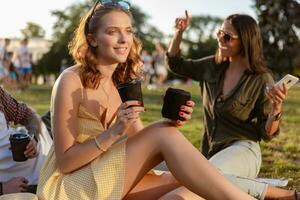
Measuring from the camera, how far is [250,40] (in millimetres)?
4051

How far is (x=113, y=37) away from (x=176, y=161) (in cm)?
82

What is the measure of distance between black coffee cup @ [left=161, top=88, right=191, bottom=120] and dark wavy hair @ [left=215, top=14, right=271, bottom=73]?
1522 millimetres

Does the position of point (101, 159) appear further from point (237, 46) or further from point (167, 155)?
point (237, 46)

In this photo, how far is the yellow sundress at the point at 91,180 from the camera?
8.93ft

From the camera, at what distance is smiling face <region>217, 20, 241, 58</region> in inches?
161

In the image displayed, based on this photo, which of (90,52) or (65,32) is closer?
(90,52)

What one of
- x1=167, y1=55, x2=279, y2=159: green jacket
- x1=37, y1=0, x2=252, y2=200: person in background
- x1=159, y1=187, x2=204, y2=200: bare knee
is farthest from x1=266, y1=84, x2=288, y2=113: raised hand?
x1=159, y1=187, x2=204, y2=200: bare knee

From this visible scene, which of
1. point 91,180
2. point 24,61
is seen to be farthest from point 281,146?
point 24,61

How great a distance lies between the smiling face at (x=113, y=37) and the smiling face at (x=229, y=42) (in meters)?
1.31

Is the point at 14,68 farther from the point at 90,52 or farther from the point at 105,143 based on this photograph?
the point at 105,143

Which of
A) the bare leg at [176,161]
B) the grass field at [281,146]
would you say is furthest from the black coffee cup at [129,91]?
the grass field at [281,146]

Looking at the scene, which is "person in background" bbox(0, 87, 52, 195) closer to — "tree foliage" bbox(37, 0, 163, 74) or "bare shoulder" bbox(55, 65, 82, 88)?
"bare shoulder" bbox(55, 65, 82, 88)

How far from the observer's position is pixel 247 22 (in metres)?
4.07

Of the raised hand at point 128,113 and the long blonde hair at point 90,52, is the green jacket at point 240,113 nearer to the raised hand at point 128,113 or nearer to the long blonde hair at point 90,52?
the long blonde hair at point 90,52
